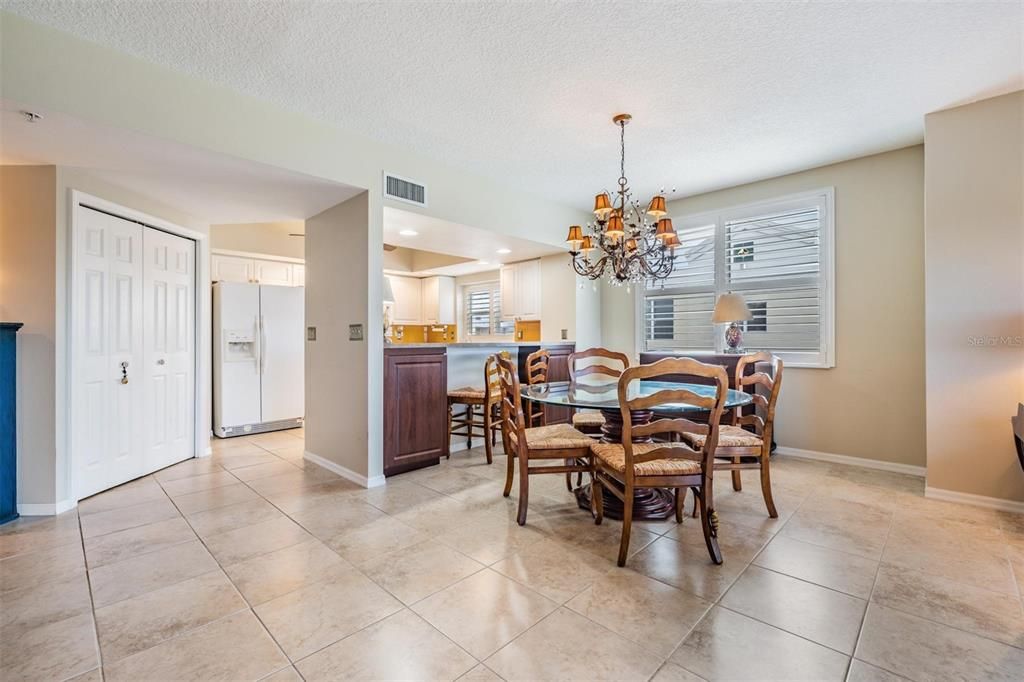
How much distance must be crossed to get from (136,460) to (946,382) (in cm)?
598

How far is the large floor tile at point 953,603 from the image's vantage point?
171cm

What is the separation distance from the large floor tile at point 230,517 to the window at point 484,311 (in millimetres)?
4262

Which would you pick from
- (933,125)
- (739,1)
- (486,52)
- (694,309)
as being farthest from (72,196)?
(933,125)

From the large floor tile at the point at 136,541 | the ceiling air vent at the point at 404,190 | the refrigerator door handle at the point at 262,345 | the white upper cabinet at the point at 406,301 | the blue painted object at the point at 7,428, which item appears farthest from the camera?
the white upper cabinet at the point at 406,301

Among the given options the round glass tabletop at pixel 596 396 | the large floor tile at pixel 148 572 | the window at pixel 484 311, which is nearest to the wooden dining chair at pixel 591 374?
the round glass tabletop at pixel 596 396

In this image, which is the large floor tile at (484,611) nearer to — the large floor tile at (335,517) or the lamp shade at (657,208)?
the large floor tile at (335,517)

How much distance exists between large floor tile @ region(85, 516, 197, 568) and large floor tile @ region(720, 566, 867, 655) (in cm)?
282

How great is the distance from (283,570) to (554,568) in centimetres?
129

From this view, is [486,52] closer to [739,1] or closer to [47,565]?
[739,1]

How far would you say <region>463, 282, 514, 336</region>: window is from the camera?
693 cm

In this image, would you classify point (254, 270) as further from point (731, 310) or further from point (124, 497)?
point (731, 310)

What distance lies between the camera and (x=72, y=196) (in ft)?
9.79

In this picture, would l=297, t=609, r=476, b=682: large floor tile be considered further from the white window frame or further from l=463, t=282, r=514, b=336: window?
l=463, t=282, r=514, b=336: window

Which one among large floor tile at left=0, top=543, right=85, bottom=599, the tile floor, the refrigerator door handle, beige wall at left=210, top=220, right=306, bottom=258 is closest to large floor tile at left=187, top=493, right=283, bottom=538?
the tile floor
